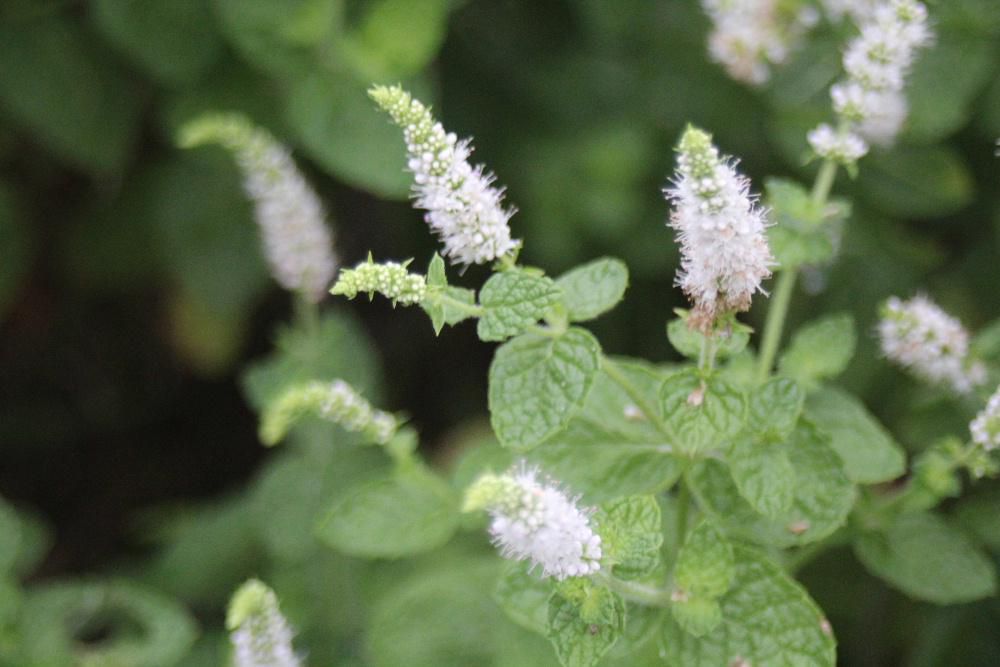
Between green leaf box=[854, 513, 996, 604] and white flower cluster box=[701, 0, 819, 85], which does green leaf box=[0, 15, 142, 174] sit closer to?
white flower cluster box=[701, 0, 819, 85]

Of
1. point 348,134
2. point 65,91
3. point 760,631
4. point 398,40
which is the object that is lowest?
point 760,631

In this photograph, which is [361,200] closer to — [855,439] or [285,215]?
[285,215]

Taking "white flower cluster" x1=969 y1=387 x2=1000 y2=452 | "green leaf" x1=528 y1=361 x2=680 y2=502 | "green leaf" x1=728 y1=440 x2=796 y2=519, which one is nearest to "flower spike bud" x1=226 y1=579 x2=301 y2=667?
"green leaf" x1=528 y1=361 x2=680 y2=502

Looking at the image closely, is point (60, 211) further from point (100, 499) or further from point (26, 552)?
point (26, 552)

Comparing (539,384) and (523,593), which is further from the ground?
(539,384)

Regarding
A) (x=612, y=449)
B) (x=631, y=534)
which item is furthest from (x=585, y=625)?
(x=612, y=449)

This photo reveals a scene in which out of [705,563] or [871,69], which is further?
[871,69]
